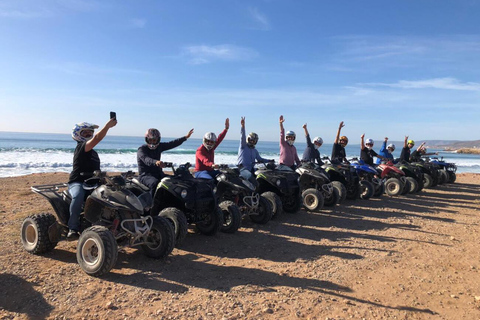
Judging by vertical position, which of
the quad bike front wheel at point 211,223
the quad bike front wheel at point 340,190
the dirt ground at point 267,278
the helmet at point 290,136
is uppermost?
the helmet at point 290,136

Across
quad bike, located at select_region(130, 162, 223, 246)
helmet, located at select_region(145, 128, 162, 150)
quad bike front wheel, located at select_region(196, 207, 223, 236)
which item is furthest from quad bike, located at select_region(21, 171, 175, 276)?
quad bike front wheel, located at select_region(196, 207, 223, 236)

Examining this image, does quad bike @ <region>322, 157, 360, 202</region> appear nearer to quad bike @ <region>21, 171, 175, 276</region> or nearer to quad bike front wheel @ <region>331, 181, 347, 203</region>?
quad bike front wheel @ <region>331, 181, 347, 203</region>

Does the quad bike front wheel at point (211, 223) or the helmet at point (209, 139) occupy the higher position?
the helmet at point (209, 139)

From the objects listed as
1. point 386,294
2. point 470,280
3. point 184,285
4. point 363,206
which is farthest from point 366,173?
point 184,285

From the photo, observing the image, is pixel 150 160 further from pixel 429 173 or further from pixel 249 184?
pixel 429 173

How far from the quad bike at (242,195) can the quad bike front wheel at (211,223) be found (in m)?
0.68

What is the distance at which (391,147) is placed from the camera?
14.9m

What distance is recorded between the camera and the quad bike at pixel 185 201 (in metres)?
5.54

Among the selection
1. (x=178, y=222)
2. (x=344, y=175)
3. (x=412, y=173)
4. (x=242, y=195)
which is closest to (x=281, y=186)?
(x=242, y=195)

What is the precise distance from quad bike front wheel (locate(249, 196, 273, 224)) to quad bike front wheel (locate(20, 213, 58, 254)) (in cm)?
374

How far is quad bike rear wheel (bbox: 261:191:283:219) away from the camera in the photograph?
7570 mm

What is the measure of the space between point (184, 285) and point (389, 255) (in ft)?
10.7

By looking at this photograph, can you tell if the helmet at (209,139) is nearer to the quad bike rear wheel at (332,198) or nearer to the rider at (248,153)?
the rider at (248,153)

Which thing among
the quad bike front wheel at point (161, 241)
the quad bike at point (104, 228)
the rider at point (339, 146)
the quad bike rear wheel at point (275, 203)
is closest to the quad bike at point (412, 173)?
the rider at point (339, 146)
